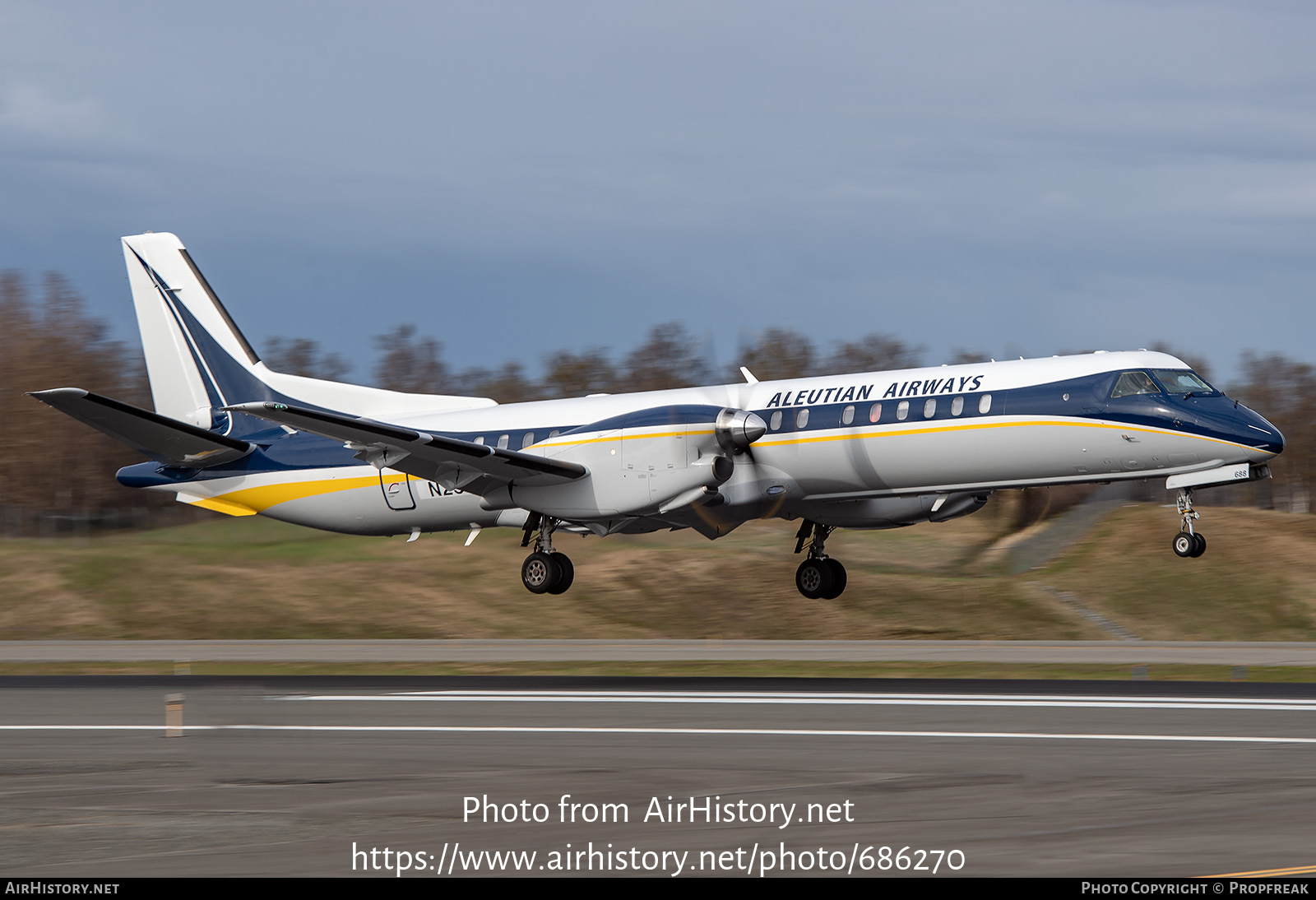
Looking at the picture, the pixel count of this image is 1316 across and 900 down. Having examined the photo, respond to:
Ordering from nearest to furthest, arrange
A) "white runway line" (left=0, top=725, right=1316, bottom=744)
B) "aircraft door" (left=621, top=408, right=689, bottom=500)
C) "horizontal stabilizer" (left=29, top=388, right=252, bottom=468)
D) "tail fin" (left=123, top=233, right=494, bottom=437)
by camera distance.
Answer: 1. "white runway line" (left=0, top=725, right=1316, bottom=744)
2. "aircraft door" (left=621, top=408, right=689, bottom=500)
3. "horizontal stabilizer" (left=29, top=388, right=252, bottom=468)
4. "tail fin" (left=123, top=233, right=494, bottom=437)

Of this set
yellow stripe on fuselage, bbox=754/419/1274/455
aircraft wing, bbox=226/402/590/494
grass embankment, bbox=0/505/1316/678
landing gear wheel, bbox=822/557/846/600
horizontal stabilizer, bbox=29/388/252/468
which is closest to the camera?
yellow stripe on fuselage, bbox=754/419/1274/455

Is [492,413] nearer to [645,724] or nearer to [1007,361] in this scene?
[1007,361]

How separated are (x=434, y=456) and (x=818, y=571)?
8949mm

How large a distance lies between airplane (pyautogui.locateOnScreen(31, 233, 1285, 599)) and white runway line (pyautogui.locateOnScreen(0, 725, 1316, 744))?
6548mm

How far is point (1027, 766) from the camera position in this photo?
14211 mm

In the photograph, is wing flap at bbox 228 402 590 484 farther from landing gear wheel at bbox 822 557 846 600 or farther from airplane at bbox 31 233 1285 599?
landing gear wheel at bbox 822 557 846 600

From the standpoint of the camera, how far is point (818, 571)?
3067 cm

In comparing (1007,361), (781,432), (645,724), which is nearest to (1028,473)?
(1007,361)

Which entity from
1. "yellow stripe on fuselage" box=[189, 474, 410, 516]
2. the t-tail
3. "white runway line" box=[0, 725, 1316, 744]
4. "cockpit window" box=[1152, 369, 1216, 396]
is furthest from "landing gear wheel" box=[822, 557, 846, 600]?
"white runway line" box=[0, 725, 1316, 744]

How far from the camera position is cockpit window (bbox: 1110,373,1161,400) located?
24.1m

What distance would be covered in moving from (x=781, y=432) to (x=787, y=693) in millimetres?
6028

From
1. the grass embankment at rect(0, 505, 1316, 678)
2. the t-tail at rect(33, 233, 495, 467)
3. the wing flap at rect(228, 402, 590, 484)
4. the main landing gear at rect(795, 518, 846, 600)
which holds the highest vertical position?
the t-tail at rect(33, 233, 495, 467)

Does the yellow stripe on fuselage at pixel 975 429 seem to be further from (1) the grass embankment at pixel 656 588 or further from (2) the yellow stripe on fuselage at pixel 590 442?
(1) the grass embankment at pixel 656 588
